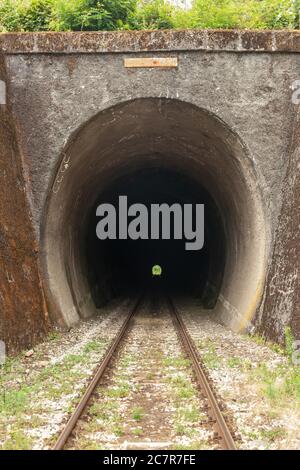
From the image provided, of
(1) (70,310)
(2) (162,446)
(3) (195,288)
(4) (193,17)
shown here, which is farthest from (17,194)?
(3) (195,288)

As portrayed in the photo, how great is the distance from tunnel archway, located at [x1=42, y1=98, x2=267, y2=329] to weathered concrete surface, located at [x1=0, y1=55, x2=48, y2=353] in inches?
21.8

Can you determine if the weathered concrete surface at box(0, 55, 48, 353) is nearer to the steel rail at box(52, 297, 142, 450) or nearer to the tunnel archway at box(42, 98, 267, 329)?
the tunnel archway at box(42, 98, 267, 329)

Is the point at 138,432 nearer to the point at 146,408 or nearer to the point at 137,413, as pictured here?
the point at 137,413

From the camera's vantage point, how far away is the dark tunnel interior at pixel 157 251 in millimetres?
16469

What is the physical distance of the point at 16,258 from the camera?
29.8 ft

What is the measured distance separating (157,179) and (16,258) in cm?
997

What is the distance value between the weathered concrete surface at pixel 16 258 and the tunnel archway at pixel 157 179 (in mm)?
554

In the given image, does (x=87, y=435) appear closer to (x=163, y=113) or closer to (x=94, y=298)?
(x=163, y=113)

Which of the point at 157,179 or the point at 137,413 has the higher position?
the point at 157,179

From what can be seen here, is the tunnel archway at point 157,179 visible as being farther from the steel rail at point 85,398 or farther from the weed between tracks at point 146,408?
the weed between tracks at point 146,408

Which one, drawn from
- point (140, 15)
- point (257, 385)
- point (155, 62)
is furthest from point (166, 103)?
point (257, 385)

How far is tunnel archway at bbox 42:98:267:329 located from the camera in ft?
33.8

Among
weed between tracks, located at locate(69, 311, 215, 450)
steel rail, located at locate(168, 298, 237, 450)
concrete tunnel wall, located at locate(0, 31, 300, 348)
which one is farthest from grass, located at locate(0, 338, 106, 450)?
concrete tunnel wall, located at locate(0, 31, 300, 348)

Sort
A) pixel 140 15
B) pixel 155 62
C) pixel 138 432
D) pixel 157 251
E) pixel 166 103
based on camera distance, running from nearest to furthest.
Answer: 1. pixel 138 432
2. pixel 155 62
3. pixel 166 103
4. pixel 140 15
5. pixel 157 251
